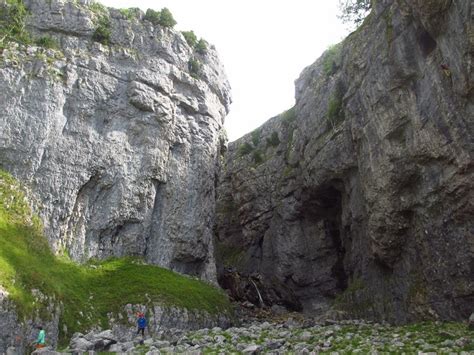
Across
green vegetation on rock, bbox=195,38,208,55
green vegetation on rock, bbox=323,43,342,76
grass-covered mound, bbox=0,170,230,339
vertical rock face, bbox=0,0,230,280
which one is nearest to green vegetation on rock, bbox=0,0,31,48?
vertical rock face, bbox=0,0,230,280

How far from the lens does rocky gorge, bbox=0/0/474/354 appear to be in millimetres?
22375

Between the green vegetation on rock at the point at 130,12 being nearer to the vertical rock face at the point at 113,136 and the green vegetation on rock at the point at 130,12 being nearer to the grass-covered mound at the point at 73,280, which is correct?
the vertical rock face at the point at 113,136

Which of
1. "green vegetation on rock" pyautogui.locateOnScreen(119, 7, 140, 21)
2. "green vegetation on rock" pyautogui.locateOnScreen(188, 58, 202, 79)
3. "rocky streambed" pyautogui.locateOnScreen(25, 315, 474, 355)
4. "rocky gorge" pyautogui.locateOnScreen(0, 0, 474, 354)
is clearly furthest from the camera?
"green vegetation on rock" pyautogui.locateOnScreen(188, 58, 202, 79)

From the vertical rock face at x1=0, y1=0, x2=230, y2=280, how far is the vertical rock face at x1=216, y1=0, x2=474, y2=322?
384 inches

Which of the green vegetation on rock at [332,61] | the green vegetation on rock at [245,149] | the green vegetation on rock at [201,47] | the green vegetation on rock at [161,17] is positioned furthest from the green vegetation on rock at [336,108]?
the green vegetation on rock at [245,149]

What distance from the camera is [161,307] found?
29.2m

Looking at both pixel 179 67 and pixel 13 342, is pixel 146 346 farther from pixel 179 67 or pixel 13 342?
pixel 179 67

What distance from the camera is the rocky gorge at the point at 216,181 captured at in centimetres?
2238

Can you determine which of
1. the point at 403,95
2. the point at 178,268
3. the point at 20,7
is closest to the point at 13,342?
the point at 178,268

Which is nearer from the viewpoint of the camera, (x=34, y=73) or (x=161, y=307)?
(x=161, y=307)

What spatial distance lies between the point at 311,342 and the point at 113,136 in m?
24.1

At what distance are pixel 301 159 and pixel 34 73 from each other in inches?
1004

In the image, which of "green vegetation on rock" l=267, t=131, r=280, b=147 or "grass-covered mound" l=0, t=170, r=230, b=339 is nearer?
"grass-covered mound" l=0, t=170, r=230, b=339

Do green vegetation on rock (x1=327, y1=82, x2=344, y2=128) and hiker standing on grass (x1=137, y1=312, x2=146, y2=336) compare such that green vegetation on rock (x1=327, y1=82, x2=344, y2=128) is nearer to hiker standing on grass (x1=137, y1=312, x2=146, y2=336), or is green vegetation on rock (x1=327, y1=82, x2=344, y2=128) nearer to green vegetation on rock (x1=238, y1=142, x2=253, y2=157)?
hiker standing on grass (x1=137, y1=312, x2=146, y2=336)
